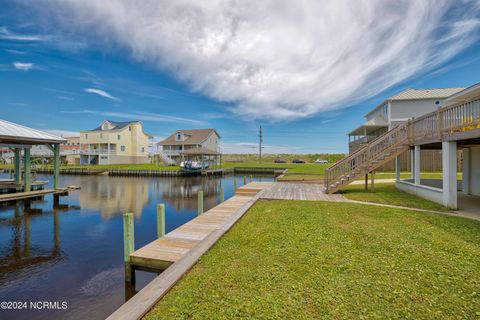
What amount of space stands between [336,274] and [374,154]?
9190mm

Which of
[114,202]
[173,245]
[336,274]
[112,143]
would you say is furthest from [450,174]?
[112,143]

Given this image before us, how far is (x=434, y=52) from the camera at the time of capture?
1445cm

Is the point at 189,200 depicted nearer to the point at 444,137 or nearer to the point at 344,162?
the point at 344,162

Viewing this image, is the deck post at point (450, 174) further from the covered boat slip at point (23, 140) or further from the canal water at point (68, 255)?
the covered boat slip at point (23, 140)

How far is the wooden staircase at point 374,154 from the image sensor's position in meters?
10.3

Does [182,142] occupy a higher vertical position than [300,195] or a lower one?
higher

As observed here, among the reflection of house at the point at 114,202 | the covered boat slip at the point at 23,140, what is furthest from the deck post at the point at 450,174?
the covered boat slip at the point at 23,140

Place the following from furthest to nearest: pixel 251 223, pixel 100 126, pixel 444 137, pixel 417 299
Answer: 1. pixel 100 126
2. pixel 444 137
3. pixel 251 223
4. pixel 417 299

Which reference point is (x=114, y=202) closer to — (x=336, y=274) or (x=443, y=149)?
(x=336, y=274)

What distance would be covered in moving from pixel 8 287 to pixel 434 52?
76.2 feet

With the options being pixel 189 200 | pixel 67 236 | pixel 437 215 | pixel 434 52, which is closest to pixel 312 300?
pixel 437 215

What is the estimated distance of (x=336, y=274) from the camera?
341 cm

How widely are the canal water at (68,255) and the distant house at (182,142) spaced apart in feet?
95.4

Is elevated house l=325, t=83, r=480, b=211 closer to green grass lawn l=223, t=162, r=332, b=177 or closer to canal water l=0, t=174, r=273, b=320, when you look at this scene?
canal water l=0, t=174, r=273, b=320
